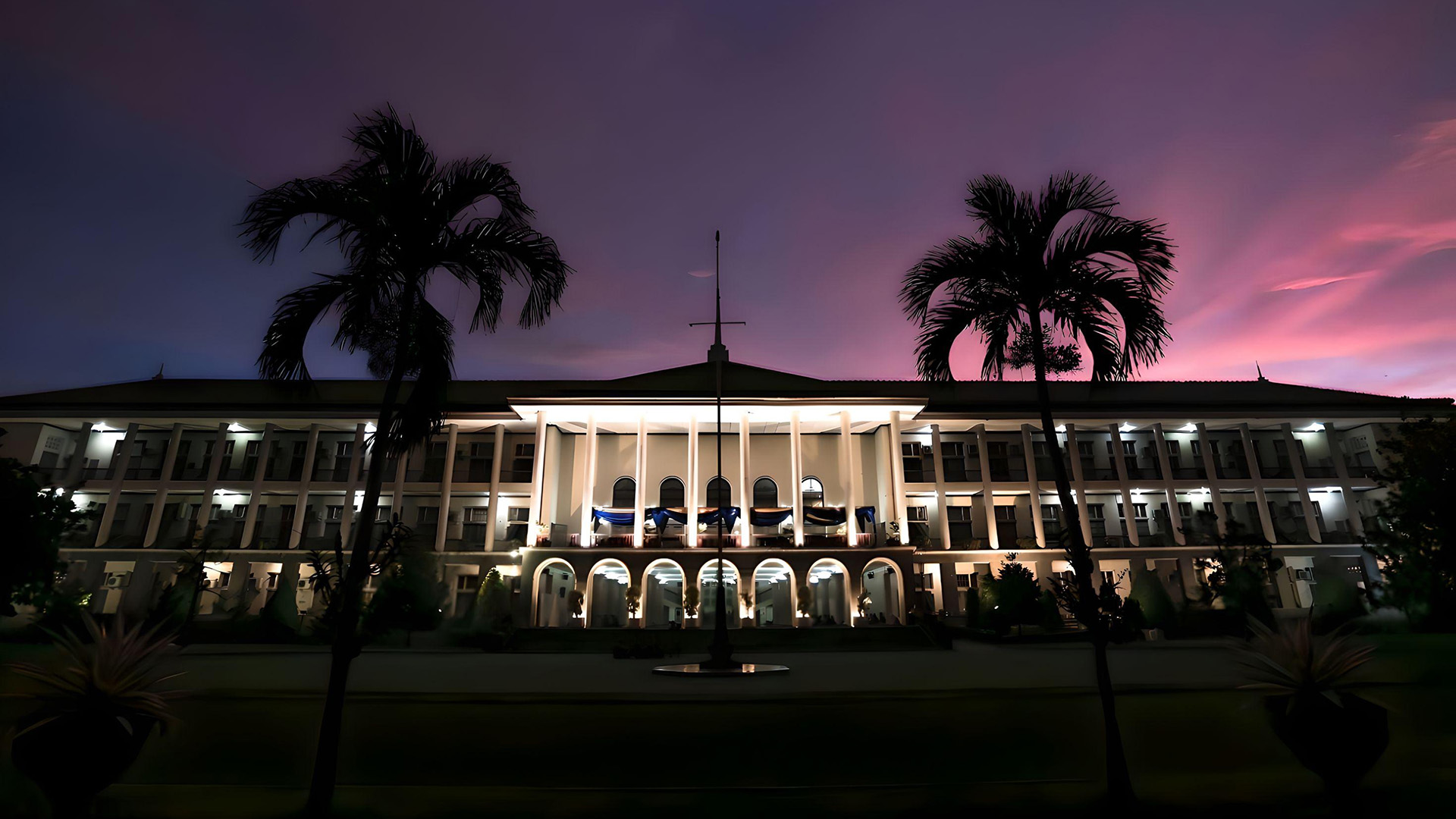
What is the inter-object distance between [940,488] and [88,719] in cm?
3391

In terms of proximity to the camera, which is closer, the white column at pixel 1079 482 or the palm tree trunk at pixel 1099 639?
the palm tree trunk at pixel 1099 639

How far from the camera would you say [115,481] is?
115 feet


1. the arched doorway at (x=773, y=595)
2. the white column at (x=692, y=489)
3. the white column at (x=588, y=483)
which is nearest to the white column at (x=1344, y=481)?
the arched doorway at (x=773, y=595)

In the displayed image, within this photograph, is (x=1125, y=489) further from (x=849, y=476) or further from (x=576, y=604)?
(x=576, y=604)

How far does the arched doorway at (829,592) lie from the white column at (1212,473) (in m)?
20.0

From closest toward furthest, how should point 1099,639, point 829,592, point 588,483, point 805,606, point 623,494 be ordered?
point 1099,639
point 805,606
point 588,483
point 829,592
point 623,494

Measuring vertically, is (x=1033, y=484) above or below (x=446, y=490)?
above

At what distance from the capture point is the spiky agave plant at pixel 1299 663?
6.32 metres

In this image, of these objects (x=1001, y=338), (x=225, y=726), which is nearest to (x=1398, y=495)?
(x=1001, y=338)

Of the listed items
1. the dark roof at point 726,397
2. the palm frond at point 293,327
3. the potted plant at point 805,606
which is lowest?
the potted plant at point 805,606

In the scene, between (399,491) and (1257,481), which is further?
(1257,481)

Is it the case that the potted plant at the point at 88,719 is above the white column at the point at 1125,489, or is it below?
below

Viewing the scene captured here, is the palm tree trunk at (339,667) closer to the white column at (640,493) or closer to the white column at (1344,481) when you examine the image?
the white column at (640,493)

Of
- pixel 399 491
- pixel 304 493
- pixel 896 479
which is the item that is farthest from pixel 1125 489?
pixel 304 493
